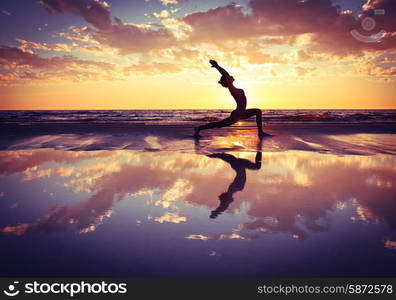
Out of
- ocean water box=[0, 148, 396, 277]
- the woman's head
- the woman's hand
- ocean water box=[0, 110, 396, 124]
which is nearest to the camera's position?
ocean water box=[0, 148, 396, 277]

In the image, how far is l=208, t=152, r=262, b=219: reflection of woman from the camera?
2.77 m

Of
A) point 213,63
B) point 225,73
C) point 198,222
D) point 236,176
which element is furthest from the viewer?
point 225,73

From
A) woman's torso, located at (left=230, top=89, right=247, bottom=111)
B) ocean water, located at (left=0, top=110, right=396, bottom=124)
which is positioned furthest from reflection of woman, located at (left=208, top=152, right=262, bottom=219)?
ocean water, located at (left=0, top=110, right=396, bottom=124)

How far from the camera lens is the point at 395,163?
5023mm

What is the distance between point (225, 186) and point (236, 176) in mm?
598

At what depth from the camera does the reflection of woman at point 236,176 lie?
9.08 ft

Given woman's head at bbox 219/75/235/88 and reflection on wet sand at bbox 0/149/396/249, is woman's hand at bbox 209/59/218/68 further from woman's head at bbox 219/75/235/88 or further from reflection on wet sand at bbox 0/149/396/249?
reflection on wet sand at bbox 0/149/396/249

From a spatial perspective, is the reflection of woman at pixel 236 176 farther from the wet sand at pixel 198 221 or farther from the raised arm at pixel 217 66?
the raised arm at pixel 217 66

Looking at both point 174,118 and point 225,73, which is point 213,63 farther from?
point 174,118

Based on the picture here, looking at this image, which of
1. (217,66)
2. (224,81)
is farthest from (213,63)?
(224,81)

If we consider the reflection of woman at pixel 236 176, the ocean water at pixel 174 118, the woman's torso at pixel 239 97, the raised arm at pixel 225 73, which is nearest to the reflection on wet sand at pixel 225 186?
the reflection of woman at pixel 236 176

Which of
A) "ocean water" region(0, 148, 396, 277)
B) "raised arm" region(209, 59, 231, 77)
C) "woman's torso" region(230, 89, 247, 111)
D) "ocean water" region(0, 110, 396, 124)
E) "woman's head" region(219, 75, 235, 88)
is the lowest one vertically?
"ocean water" region(0, 148, 396, 277)

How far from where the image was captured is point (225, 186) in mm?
3529

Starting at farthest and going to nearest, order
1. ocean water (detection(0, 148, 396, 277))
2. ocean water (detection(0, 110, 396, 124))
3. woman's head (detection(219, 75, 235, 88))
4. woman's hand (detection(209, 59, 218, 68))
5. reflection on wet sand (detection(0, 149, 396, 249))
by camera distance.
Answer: ocean water (detection(0, 110, 396, 124)), woman's head (detection(219, 75, 235, 88)), woman's hand (detection(209, 59, 218, 68)), reflection on wet sand (detection(0, 149, 396, 249)), ocean water (detection(0, 148, 396, 277))
